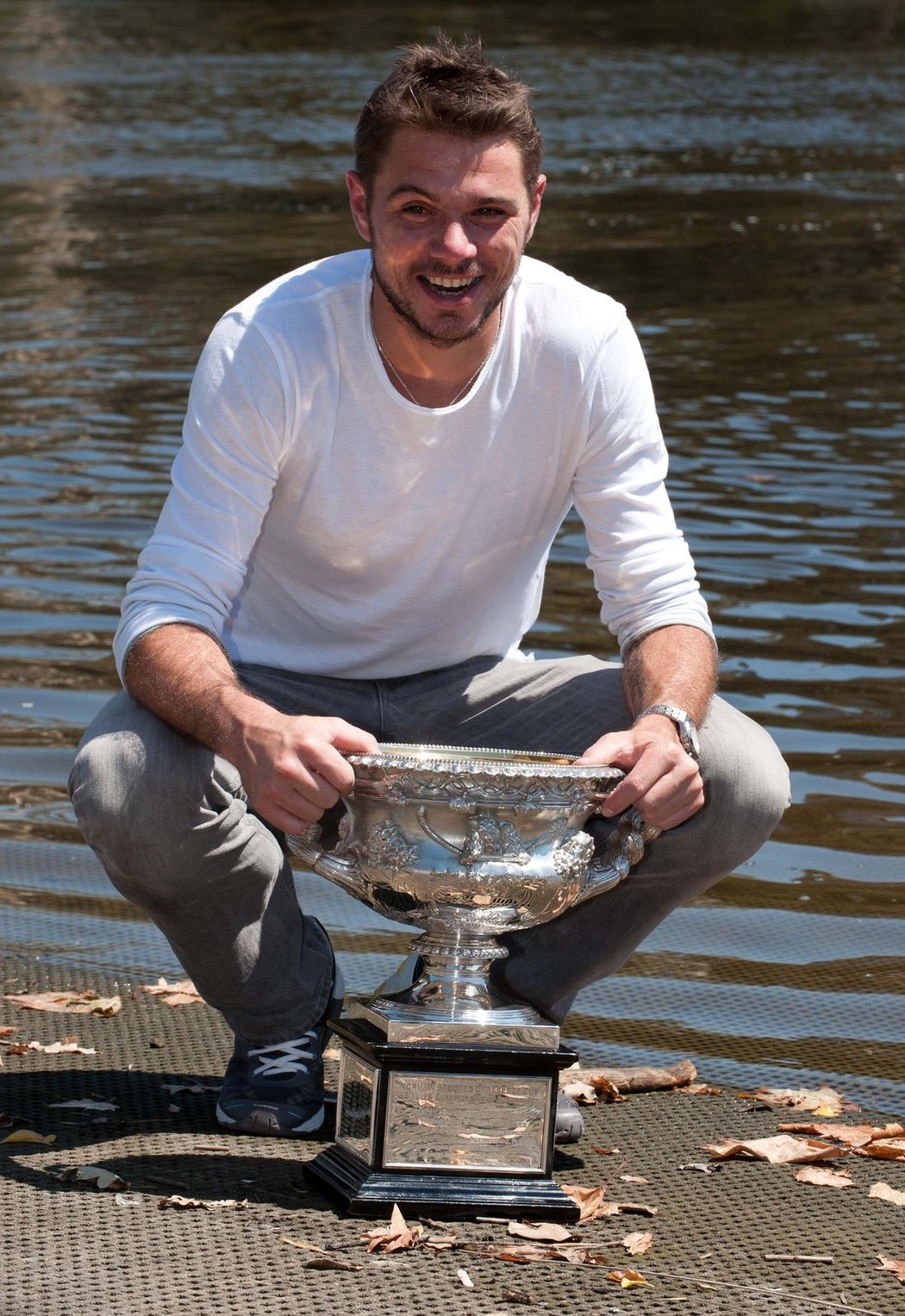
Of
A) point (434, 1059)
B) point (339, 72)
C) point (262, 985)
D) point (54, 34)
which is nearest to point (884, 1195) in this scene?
point (434, 1059)

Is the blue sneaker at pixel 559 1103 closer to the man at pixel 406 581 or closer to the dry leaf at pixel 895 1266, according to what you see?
the man at pixel 406 581

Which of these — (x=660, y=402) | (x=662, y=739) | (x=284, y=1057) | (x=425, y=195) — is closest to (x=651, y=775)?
(x=662, y=739)

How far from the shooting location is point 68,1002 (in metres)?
3.76

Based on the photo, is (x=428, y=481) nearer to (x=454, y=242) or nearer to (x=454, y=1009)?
(x=454, y=242)

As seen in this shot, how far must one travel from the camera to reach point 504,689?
3.54 metres

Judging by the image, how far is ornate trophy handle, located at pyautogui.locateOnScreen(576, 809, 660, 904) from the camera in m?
3.00

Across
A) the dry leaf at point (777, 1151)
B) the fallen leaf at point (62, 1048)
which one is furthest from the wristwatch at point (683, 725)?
the fallen leaf at point (62, 1048)

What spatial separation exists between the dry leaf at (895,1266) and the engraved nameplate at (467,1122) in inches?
18.5

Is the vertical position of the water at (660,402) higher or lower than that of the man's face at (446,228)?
lower

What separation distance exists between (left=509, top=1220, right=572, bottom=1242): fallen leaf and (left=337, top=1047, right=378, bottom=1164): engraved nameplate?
22 cm

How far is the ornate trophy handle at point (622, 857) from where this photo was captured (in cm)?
300

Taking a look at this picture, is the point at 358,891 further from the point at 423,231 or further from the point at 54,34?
the point at 54,34

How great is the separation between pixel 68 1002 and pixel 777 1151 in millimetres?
1339

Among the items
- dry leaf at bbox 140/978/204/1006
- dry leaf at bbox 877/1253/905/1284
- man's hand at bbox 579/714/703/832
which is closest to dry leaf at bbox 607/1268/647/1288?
dry leaf at bbox 877/1253/905/1284
